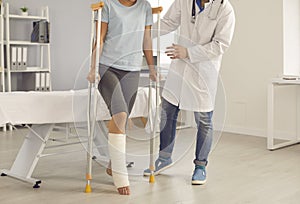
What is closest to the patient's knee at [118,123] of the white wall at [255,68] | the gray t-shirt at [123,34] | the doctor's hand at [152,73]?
the gray t-shirt at [123,34]

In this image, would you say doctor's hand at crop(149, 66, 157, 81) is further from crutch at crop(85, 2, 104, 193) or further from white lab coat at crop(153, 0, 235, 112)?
crutch at crop(85, 2, 104, 193)

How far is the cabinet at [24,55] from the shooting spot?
538cm

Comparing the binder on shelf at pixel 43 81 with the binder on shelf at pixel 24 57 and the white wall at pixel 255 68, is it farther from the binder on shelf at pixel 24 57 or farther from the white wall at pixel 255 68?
the white wall at pixel 255 68

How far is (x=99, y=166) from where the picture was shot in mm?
3252

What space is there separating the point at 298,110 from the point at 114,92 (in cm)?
245

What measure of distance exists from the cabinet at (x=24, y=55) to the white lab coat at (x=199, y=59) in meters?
2.93

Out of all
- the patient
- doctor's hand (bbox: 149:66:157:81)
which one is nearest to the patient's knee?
the patient

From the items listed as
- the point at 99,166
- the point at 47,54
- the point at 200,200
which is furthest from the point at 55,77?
the point at 200,200

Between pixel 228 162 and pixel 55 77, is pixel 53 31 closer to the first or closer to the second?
pixel 55 77

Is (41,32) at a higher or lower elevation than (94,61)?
higher

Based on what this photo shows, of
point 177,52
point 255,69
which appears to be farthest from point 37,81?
point 177,52

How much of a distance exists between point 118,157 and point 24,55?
10.8 feet

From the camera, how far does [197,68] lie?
282 cm

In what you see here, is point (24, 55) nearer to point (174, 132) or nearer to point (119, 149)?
point (174, 132)
